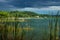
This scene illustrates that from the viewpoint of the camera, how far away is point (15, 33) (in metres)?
3.81

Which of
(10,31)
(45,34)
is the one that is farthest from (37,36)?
(10,31)

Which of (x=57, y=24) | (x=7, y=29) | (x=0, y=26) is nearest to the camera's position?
(x=57, y=24)

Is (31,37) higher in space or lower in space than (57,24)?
lower

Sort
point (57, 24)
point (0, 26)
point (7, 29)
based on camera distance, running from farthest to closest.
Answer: point (0, 26)
point (7, 29)
point (57, 24)

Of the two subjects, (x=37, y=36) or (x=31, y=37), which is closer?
(x=31, y=37)

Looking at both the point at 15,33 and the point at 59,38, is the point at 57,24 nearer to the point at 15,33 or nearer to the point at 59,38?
the point at 59,38

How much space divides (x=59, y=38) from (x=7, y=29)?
897 millimetres

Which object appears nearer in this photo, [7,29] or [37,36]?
[7,29]

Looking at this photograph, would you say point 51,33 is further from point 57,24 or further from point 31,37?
point 31,37

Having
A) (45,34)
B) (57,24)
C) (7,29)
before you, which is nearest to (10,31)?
(7,29)

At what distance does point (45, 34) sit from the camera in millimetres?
4078

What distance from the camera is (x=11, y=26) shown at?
397 centimetres

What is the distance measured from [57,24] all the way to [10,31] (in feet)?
2.85

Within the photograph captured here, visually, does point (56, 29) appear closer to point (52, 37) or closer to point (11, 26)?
point (52, 37)
